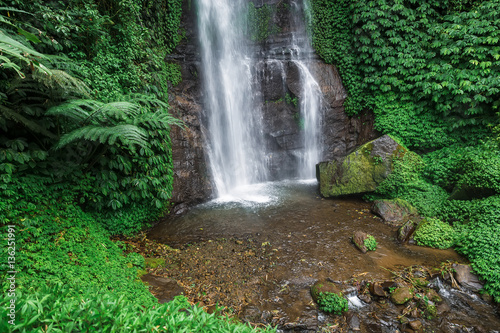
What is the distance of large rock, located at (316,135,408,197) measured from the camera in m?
7.89

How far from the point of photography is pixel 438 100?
8219 millimetres

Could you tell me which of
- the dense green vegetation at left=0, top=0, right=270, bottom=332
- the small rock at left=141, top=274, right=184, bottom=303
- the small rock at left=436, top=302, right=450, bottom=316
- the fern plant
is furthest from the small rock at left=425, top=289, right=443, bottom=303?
the fern plant

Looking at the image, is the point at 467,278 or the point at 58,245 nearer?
the point at 58,245

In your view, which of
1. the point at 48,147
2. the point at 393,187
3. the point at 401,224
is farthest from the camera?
the point at 393,187

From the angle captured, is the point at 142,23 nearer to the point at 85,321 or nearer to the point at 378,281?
the point at 85,321

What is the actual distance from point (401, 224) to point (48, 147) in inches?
324

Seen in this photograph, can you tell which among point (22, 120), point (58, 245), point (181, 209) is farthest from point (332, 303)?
point (22, 120)

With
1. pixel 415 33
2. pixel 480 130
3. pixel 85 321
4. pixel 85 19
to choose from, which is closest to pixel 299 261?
pixel 85 321

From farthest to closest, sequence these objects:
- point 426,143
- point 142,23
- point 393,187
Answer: point 426,143
point 393,187
point 142,23

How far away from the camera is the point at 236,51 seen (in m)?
11.0

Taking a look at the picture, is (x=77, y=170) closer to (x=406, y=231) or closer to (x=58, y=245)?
(x=58, y=245)

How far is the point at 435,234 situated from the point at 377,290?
2.70 m

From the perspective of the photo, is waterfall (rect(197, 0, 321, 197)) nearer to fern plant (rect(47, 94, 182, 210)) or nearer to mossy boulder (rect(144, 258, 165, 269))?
fern plant (rect(47, 94, 182, 210))

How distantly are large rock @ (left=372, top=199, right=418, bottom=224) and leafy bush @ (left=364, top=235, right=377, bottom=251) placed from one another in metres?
1.47
